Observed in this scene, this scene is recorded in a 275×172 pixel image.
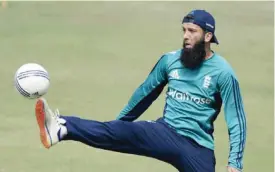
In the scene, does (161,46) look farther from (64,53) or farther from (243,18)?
(243,18)

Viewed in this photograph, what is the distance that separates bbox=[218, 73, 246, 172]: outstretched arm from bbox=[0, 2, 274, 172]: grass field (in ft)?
9.50

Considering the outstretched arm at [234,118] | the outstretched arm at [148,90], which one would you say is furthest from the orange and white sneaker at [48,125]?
the outstretched arm at [234,118]

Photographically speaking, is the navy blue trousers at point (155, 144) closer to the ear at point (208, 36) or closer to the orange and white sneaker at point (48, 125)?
the orange and white sneaker at point (48, 125)

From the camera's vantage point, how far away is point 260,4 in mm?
24297

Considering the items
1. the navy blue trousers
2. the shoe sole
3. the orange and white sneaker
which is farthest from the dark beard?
the shoe sole

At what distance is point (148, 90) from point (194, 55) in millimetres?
756

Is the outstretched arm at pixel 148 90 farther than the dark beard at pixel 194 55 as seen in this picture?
Yes

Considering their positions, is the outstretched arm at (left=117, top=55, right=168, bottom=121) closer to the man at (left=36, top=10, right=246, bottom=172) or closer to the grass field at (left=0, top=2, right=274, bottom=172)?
the man at (left=36, top=10, right=246, bottom=172)

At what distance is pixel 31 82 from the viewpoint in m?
8.77

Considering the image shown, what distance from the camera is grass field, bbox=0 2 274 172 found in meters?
12.0

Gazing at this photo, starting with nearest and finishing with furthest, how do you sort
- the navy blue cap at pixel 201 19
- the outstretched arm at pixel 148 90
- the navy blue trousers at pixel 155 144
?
the navy blue trousers at pixel 155 144, the navy blue cap at pixel 201 19, the outstretched arm at pixel 148 90

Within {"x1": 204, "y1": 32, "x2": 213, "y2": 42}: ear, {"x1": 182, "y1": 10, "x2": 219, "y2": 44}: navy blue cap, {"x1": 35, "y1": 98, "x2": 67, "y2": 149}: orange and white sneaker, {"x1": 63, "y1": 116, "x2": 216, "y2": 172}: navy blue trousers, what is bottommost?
{"x1": 63, "y1": 116, "x2": 216, "y2": 172}: navy blue trousers

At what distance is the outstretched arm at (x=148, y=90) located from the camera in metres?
9.33

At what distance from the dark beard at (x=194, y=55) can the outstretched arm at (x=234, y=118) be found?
29 cm
